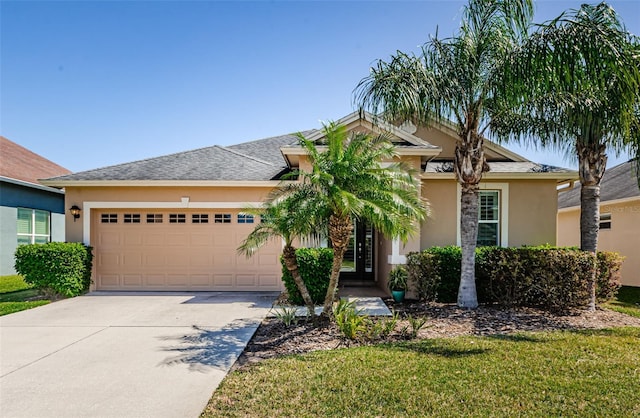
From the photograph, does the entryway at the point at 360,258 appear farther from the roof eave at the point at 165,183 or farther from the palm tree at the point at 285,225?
the palm tree at the point at 285,225

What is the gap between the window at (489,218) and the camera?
10750 mm

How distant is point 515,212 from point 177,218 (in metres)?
10.5

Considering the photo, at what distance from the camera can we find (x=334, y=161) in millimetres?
6219

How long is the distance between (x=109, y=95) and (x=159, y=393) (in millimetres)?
11306

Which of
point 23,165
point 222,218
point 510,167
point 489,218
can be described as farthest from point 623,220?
point 23,165

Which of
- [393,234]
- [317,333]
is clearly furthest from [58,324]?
[393,234]

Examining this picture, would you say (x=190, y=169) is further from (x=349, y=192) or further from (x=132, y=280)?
(x=349, y=192)

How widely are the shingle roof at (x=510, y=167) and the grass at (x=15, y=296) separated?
11.3m

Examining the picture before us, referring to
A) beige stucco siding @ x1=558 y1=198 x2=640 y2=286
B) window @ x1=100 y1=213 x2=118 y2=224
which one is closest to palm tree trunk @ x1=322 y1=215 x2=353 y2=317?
window @ x1=100 y1=213 x2=118 y2=224

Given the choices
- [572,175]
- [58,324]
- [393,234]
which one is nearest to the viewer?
[393,234]

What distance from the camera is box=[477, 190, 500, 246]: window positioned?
1075 cm

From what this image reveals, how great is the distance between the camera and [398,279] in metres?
9.05

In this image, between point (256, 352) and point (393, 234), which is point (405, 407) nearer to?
point (256, 352)

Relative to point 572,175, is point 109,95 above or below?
above
